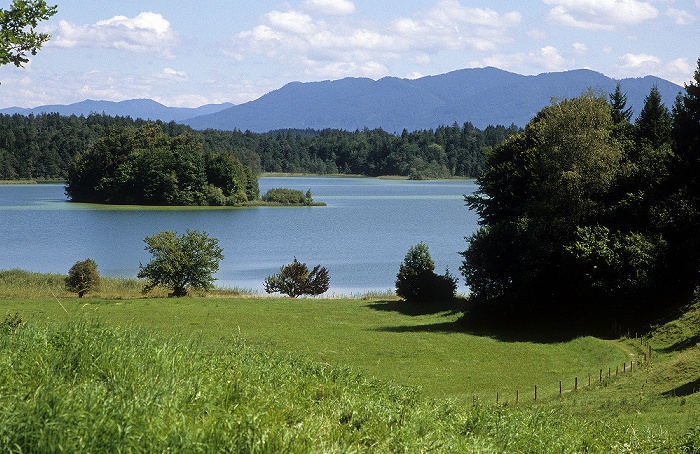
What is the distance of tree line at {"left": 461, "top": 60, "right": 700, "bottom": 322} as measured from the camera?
26.2 metres

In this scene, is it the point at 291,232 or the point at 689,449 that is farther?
the point at 291,232

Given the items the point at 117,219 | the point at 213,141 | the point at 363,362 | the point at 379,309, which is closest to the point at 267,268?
the point at 379,309

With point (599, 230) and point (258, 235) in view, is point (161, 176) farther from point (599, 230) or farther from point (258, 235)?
point (599, 230)

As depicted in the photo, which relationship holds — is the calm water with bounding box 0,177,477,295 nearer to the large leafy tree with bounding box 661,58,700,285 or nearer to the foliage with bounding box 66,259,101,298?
the foliage with bounding box 66,259,101,298

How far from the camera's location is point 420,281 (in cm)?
3591

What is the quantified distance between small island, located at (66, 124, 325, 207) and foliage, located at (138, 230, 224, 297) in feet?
223

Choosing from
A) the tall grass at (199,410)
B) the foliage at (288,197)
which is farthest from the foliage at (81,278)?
the foliage at (288,197)

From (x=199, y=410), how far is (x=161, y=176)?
101853 millimetres

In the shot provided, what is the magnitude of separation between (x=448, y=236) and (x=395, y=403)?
2371 inches

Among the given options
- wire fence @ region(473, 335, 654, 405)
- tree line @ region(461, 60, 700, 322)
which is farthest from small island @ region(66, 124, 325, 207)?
wire fence @ region(473, 335, 654, 405)

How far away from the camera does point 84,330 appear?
7.44 metres

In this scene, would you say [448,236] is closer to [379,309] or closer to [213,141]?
[379,309]

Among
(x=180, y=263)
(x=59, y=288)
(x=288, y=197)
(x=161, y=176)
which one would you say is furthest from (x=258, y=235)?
(x=161, y=176)

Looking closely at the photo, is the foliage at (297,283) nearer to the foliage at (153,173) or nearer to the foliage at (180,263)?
the foliage at (180,263)
